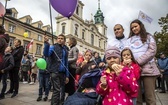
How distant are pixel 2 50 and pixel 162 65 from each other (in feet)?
19.4

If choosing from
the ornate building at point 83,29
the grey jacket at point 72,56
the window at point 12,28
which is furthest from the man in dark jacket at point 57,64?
the window at point 12,28

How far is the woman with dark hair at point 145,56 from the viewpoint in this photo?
233 cm

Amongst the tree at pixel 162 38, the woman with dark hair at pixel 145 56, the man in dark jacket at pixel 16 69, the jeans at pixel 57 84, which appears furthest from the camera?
the tree at pixel 162 38

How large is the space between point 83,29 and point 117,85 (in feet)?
128

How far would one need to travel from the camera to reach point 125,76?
1.70 metres

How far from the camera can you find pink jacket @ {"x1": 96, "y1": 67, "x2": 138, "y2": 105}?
1723 millimetres

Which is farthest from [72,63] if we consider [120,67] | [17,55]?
[120,67]

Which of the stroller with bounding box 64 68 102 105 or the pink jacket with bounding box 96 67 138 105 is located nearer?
the pink jacket with bounding box 96 67 138 105

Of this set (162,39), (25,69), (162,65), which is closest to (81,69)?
(162,65)

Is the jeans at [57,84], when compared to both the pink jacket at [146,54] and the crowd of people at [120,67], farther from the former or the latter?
the pink jacket at [146,54]

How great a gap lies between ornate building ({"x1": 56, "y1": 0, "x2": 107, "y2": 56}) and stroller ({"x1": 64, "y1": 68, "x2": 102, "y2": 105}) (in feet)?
79.9

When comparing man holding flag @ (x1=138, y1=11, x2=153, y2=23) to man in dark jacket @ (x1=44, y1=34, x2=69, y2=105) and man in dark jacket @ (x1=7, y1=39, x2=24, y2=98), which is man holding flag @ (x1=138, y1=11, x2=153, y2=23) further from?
man in dark jacket @ (x1=7, y1=39, x2=24, y2=98)

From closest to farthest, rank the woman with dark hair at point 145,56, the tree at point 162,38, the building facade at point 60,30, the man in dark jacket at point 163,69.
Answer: the woman with dark hair at point 145,56 → the man in dark jacket at point 163,69 → the tree at point 162,38 → the building facade at point 60,30

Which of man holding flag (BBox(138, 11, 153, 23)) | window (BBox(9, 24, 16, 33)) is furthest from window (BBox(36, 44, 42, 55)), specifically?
man holding flag (BBox(138, 11, 153, 23))
